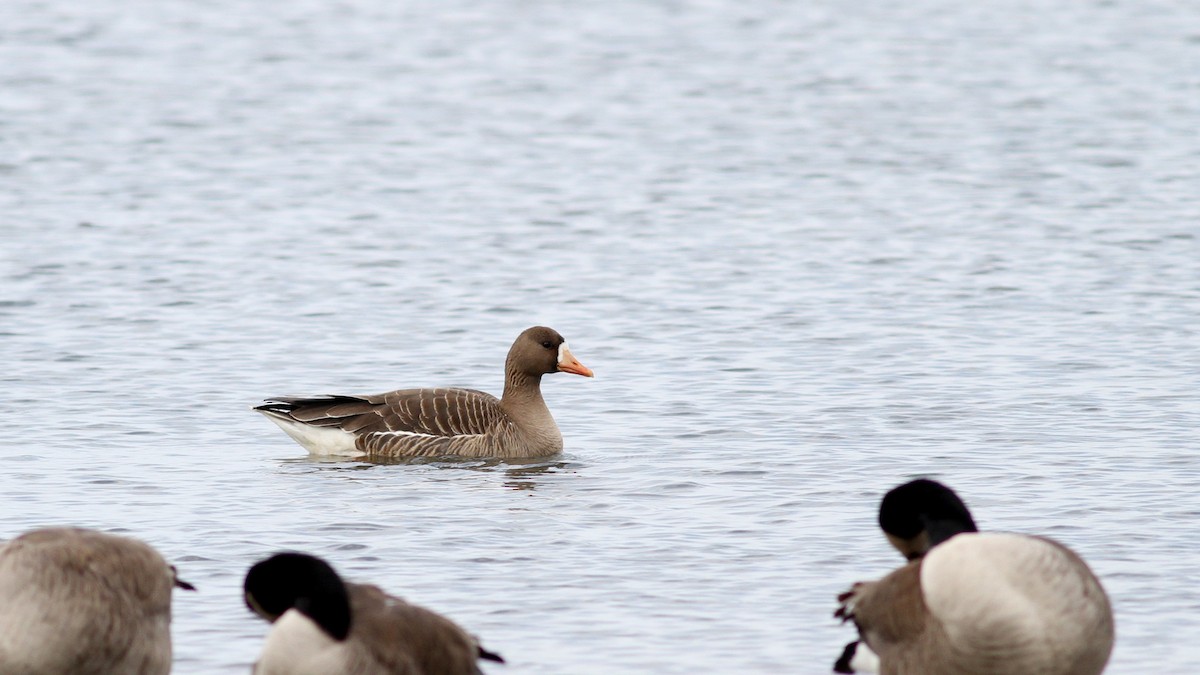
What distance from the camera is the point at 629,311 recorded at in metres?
20.2

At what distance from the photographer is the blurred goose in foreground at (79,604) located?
7.66m

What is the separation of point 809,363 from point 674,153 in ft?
46.2

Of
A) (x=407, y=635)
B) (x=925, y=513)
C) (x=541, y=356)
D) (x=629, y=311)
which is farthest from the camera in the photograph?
(x=629, y=311)

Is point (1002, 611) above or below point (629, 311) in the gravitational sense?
above

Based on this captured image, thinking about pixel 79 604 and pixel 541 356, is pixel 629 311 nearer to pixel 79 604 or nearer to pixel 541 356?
pixel 541 356

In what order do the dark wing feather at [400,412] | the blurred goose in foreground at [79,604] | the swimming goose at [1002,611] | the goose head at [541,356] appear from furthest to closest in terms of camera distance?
the goose head at [541,356] < the dark wing feather at [400,412] < the blurred goose in foreground at [79,604] < the swimming goose at [1002,611]

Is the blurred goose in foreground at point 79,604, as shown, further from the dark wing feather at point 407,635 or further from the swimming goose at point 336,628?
the dark wing feather at point 407,635

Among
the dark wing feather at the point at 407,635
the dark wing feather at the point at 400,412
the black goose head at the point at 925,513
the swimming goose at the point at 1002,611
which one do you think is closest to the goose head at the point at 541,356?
the dark wing feather at the point at 400,412

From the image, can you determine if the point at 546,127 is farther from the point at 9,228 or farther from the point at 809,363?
the point at 809,363

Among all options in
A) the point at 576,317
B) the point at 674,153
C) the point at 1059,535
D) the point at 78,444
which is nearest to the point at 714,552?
the point at 1059,535

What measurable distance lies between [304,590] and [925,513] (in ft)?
8.50

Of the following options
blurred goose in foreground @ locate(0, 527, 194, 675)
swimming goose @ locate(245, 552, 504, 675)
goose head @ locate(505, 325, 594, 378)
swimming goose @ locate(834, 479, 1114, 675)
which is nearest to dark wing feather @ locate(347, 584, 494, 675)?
swimming goose @ locate(245, 552, 504, 675)

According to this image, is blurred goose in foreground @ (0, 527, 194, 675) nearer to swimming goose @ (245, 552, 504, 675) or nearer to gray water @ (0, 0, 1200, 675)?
swimming goose @ (245, 552, 504, 675)

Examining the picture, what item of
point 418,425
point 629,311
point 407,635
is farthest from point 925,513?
point 629,311
